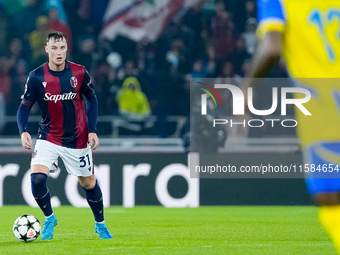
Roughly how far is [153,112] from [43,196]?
7173mm

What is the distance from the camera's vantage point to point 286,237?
8.12 meters

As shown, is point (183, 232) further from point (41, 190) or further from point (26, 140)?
point (26, 140)

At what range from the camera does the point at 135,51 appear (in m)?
15.7

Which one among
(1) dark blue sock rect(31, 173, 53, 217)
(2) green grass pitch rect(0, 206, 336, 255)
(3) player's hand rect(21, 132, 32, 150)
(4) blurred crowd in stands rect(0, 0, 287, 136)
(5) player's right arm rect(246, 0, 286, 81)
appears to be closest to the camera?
(5) player's right arm rect(246, 0, 286, 81)

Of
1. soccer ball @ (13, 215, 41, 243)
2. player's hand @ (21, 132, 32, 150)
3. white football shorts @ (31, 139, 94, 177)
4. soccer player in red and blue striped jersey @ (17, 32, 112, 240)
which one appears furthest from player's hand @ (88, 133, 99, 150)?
soccer ball @ (13, 215, 41, 243)

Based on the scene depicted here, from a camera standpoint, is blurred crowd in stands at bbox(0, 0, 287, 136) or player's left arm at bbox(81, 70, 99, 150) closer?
player's left arm at bbox(81, 70, 99, 150)

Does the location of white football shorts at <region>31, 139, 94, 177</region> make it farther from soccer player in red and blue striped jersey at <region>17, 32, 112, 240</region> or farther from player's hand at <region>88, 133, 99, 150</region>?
player's hand at <region>88, 133, 99, 150</region>

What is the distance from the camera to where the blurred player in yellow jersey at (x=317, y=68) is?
3.79 meters

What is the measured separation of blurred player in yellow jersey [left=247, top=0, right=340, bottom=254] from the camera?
3.79 m

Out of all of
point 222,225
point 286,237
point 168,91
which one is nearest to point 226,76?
point 168,91

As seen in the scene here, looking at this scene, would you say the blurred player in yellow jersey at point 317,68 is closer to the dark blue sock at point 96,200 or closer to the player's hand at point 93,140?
the player's hand at point 93,140

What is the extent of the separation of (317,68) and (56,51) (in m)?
4.08

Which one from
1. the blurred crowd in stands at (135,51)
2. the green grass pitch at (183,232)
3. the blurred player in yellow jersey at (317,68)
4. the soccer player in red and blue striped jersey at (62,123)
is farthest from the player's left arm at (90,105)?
the blurred crowd in stands at (135,51)

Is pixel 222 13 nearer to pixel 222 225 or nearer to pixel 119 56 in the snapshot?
pixel 119 56
